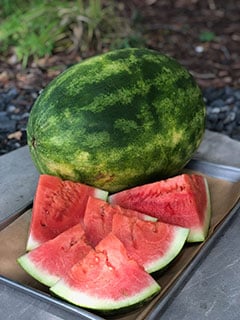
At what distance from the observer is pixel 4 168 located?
2.29m

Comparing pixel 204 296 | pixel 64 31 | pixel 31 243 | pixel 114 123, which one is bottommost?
pixel 64 31

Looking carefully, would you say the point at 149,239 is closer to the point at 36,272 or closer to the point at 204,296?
the point at 204,296

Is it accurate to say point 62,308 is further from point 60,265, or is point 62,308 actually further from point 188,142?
point 188,142

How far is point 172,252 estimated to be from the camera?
1.56 meters

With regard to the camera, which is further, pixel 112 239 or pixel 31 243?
pixel 31 243

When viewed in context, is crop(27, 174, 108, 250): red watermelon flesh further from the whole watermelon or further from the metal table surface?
the metal table surface

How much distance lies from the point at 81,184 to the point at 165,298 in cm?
52

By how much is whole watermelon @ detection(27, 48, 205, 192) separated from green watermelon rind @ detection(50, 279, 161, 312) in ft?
1.57

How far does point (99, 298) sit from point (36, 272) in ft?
0.72

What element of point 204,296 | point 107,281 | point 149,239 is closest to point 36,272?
point 107,281

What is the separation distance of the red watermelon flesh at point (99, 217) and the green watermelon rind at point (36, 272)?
0.17 m

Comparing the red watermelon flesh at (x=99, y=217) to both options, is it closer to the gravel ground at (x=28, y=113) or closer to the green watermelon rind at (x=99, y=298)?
the green watermelon rind at (x=99, y=298)

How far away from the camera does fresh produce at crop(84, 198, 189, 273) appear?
5.03 ft

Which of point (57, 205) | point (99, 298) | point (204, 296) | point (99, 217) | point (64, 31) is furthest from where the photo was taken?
point (64, 31)
